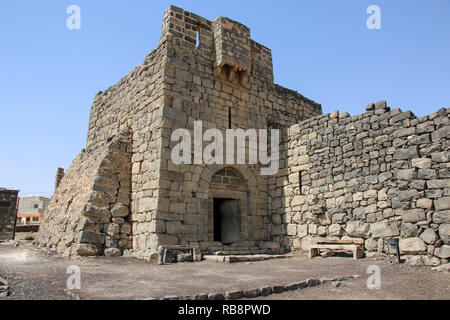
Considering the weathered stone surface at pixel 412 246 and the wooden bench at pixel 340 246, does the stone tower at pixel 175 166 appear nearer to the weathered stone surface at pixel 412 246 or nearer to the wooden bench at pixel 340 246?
the wooden bench at pixel 340 246

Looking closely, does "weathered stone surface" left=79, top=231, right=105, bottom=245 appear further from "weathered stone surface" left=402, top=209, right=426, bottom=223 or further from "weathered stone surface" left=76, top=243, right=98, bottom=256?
"weathered stone surface" left=402, top=209, right=426, bottom=223

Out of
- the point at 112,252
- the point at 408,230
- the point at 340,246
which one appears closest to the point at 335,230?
the point at 340,246

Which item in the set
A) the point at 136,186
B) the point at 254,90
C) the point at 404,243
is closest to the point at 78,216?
the point at 136,186

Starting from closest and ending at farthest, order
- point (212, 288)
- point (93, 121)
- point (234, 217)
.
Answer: point (212, 288), point (234, 217), point (93, 121)

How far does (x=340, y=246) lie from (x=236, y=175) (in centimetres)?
364

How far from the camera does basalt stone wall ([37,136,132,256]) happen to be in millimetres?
8172

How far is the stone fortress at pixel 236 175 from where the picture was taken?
700 cm

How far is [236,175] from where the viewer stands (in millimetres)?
10117

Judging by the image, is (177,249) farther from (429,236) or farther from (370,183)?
(429,236)

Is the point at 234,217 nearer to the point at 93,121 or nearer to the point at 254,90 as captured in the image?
the point at 254,90
